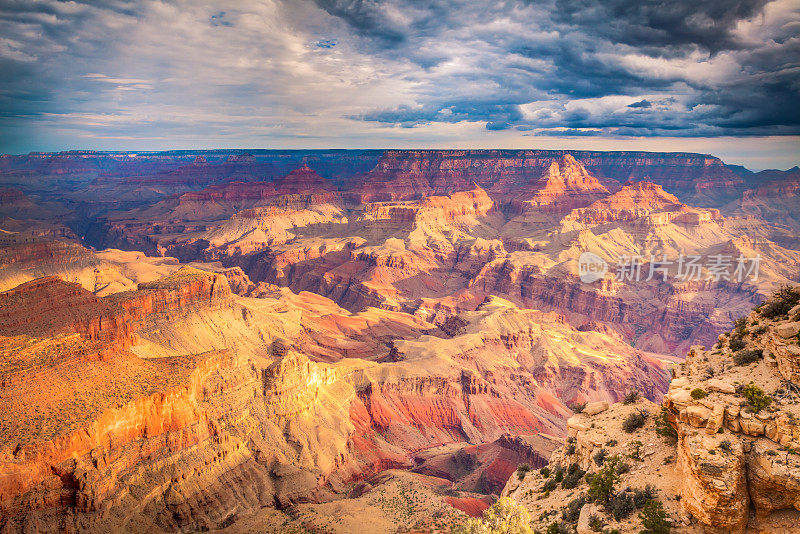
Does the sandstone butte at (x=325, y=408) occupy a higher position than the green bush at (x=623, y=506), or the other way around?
the green bush at (x=623, y=506)

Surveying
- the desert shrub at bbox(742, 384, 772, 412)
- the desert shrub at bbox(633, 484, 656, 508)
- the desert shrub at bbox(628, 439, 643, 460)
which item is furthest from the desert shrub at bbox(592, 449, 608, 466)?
the desert shrub at bbox(742, 384, 772, 412)

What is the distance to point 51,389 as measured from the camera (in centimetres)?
4281

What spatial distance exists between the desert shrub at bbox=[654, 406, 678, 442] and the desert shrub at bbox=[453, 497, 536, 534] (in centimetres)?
733

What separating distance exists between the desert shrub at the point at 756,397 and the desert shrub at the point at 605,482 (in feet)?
25.3

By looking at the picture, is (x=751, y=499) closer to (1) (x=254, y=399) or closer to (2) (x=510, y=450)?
(2) (x=510, y=450)

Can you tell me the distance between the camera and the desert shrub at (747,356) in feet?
69.2

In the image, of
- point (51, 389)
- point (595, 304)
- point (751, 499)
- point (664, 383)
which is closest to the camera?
point (751, 499)

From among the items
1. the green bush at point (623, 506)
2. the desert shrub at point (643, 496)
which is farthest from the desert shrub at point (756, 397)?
the green bush at point (623, 506)

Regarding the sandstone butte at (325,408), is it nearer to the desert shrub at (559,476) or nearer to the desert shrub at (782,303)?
the desert shrub at (782,303)

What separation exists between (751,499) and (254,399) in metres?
53.4

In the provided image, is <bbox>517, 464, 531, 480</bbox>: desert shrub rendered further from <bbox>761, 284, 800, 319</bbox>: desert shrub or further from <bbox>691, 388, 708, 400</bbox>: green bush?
<bbox>761, 284, 800, 319</bbox>: desert shrub

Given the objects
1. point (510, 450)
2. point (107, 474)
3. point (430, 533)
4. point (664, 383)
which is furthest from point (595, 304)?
point (107, 474)

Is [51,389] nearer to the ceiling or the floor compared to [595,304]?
nearer to the ceiling

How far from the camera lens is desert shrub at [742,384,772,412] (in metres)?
18.1
